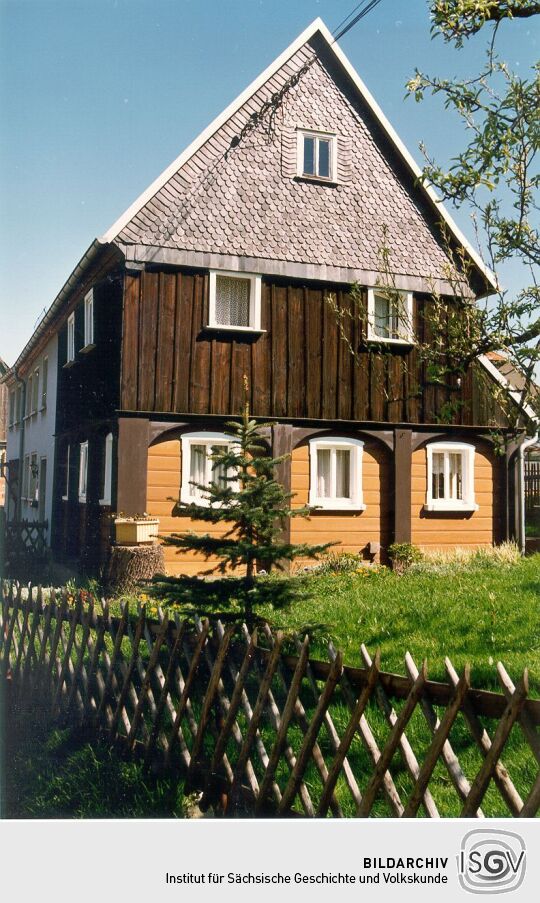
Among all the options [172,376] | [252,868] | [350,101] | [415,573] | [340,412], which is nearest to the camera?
[252,868]

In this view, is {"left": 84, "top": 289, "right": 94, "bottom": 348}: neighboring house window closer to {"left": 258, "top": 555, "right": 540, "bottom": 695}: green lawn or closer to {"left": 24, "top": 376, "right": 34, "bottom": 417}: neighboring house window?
{"left": 24, "top": 376, "right": 34, "bottom": 417}: neighboring house window

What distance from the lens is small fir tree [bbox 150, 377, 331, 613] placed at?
4.97 meters

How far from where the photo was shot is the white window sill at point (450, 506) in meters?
7.91

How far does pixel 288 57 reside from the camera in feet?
17.9

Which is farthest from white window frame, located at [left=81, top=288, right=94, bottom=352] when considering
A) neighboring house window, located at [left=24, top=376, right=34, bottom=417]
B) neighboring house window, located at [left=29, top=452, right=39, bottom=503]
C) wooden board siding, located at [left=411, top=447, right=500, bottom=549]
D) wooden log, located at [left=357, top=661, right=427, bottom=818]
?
wooden log, located at [left=357, top=661, right=427, bottom=818]

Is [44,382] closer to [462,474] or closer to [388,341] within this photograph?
[388,341]

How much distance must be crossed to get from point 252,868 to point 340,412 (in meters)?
5.81

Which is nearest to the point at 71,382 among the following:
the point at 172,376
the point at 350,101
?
the point at 172,376

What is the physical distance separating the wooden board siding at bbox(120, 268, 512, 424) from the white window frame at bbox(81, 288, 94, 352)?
39 cm

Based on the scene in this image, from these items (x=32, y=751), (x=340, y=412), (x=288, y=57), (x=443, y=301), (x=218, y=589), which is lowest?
(x=32, y=751)

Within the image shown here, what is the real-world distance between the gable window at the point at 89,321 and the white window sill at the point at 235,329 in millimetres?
1216

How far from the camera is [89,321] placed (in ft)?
27.5

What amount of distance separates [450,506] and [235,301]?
3.19 metres

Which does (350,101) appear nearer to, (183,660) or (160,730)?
(183,660)
